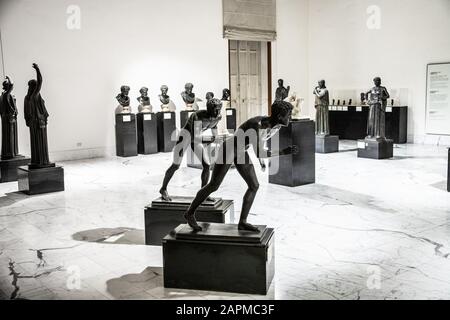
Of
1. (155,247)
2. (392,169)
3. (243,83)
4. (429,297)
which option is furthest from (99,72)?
(429,297)

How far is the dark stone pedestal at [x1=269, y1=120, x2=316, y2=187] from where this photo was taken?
8.23m

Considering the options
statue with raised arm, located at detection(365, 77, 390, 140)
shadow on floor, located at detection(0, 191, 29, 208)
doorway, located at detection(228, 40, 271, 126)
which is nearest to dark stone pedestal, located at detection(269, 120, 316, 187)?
statue with raised arm, located at detection(365, 77, 390, 140)

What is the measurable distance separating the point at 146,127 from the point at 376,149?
5.68m

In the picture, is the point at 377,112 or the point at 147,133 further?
the point at 147,133

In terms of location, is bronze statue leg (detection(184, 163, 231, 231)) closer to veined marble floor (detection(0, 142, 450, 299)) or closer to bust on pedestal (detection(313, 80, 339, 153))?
veined marble floor (detection(0, 142, 450, 299))

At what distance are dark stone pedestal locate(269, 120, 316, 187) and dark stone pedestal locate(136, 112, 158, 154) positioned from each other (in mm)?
5025

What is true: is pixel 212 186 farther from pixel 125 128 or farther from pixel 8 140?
pixel 125 128

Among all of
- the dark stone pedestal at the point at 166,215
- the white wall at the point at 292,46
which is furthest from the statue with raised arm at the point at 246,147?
the white wall at the point at 292,46

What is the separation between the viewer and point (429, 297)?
378 cm

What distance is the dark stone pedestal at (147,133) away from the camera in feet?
41.3

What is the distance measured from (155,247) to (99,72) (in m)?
8.22

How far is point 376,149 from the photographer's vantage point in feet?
36.0

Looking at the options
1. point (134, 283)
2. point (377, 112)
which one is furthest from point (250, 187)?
point (377, 112)

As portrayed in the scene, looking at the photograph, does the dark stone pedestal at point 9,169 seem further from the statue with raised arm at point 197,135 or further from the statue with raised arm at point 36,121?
the statue with raised arm at point 197,135
